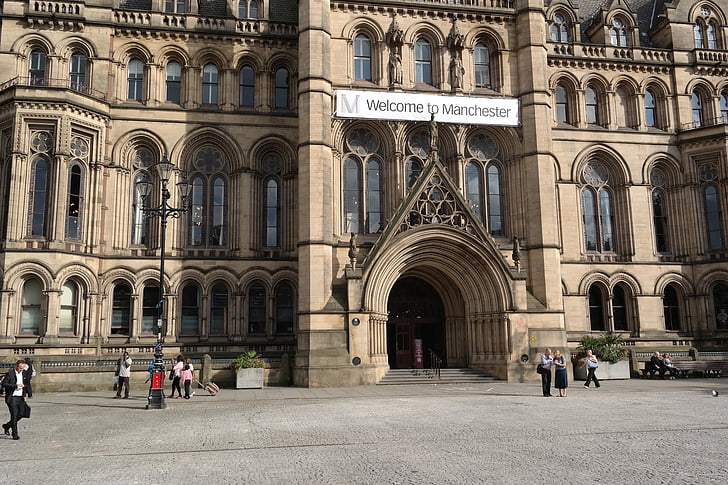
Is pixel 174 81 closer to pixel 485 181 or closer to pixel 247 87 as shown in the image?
pixel 247 87

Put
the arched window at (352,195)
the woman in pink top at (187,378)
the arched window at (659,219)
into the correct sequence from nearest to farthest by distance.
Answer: the woman in pink top at (187,378) < the arched window at (352,195) < the arched window at (659,219)

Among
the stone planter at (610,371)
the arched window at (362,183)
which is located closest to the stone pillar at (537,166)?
the stone planter at (610,371)

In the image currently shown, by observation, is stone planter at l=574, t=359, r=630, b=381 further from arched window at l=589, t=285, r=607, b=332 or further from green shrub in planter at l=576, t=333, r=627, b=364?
arched window at l=589, t=285, r=607, b=332

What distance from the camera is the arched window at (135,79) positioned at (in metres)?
31.7

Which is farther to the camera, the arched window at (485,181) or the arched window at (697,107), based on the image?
the arched window at (697,107)

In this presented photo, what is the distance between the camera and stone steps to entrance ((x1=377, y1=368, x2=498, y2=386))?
90.8 ft

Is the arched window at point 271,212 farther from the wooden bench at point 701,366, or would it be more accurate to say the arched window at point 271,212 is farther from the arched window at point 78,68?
the wooden bench at point 701,366

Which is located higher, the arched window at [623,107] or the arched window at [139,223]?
the arched window at [623,107]

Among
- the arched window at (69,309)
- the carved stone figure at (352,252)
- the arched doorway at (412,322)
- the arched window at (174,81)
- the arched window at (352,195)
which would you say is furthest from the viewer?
the arched window at (174,81)

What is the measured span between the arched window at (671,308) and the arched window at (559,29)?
15.4 m

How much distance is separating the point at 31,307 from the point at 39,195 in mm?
5067

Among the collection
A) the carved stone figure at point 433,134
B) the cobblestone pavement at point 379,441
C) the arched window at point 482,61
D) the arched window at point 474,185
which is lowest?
the cobblestone pavement at point 379,441

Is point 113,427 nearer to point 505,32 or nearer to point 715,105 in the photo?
point 505,32

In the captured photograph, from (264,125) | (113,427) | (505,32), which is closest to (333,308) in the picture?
(264,125)
